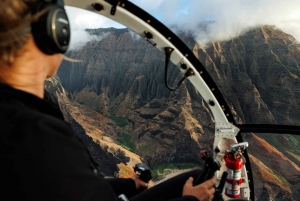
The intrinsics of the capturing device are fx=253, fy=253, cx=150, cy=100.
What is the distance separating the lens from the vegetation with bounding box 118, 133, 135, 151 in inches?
1462

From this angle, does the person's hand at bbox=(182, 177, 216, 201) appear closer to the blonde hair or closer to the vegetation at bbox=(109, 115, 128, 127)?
the blonde hair

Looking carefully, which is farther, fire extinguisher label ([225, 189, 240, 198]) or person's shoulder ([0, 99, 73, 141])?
fire extinguisher label ([225, 189, 240, 198])

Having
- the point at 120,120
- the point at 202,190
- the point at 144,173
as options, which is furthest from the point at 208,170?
the point at 120,120

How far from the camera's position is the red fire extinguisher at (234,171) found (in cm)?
189

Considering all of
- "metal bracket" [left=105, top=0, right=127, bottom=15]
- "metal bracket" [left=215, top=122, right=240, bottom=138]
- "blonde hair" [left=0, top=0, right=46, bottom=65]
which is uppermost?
"metal bracket" [left=105, top=0, right=127, bottom=15]

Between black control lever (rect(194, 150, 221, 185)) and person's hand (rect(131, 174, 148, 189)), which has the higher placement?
black control lever (rect(194, 150, 221, 185))

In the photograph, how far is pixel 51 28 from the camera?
623mm

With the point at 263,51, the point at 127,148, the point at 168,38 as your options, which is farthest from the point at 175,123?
the point at 168,38

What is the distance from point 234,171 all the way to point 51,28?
1759 mm

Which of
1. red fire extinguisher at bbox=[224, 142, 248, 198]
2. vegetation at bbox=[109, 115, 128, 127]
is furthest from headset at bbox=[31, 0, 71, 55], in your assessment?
vegetation at bbox=[109, 115, 128, 127]

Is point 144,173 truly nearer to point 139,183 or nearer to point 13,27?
point 139,183

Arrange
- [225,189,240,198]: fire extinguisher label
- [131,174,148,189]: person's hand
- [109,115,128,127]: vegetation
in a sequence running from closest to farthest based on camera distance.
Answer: [131,174,148,189]: person's hand < [225,189,240,198]: fire extinguisher label < [109,115,128,127]: vegetation

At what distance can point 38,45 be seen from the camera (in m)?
0.61

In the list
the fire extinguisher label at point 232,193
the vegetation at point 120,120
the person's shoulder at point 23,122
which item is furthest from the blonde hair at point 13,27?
the vegetation at point 120,120
